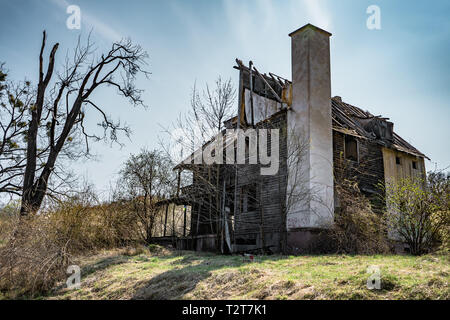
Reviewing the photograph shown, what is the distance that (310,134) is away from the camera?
50.3 feet

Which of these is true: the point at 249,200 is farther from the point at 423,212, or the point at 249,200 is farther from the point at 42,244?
the point at 42,244

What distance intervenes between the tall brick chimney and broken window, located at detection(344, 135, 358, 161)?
243 cm

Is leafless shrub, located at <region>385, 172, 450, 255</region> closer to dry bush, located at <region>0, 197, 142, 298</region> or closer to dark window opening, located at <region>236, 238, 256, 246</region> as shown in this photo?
dark window opening, located at <region>236, 238, 256, 246</region>

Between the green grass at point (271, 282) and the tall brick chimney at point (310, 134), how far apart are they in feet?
15.6

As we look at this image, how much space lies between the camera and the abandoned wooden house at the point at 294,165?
49.1ft

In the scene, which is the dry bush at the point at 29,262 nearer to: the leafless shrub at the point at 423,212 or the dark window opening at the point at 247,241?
the dark window opening at the point at 247,241

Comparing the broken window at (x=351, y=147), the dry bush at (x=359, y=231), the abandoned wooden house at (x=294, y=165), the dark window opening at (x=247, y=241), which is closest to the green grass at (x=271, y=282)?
the dry bush at (x=359, y=231)

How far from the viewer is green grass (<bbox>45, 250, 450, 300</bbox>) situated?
6.03 metres

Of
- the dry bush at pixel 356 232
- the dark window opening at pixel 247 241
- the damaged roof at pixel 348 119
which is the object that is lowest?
the dark window opening at pixel 247 241

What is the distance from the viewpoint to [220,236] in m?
16.3

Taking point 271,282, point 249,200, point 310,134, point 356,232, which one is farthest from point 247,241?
point 271,282

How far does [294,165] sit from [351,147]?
4416 millimetres
